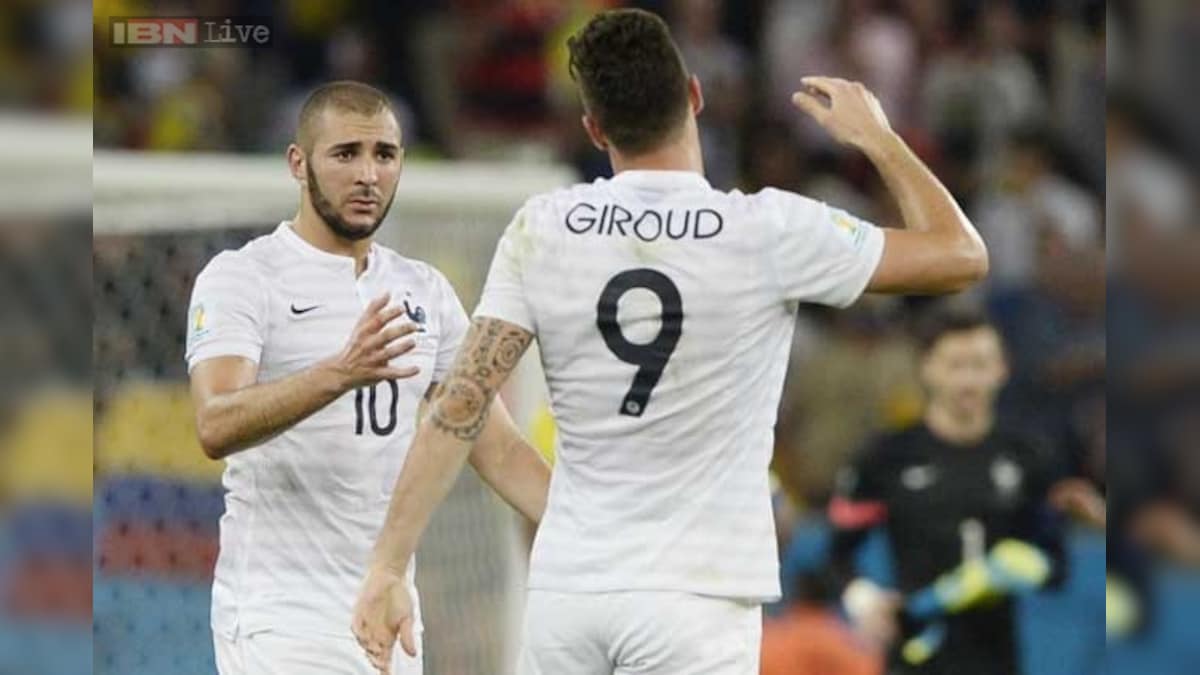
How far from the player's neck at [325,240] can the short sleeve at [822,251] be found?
1519 mm

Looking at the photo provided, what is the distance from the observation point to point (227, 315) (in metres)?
5.51

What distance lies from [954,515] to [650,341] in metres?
3.82

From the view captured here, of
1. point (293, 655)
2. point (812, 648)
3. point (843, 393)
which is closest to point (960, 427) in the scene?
point (812, 648)

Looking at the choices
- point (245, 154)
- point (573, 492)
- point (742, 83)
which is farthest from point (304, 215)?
point (742, 83)

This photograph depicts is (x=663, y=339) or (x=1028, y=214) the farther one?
(x=1028, y=214)

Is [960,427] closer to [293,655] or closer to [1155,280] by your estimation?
[293,655]

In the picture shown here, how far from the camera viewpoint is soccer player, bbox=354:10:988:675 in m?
4.71

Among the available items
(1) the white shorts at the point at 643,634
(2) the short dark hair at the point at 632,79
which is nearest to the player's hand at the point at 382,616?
(1) the white shorts at the point at 643,634

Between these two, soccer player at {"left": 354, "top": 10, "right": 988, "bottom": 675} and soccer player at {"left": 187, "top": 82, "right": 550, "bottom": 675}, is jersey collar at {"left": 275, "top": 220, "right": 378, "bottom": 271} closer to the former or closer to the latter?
soccer player at {"left": 187, "top": 82, "right": 550, "bottom": 675}

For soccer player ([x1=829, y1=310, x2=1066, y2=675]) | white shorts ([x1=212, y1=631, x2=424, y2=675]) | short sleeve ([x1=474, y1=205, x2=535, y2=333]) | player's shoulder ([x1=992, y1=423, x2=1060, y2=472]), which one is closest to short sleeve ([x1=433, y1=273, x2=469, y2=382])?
white shorts ([x1=212, y1=631, x2=424, y2=675])

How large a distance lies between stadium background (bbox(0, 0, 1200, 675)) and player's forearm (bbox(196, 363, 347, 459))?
16.2 inches

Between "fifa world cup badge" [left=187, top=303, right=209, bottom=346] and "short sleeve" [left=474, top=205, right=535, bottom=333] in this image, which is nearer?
"short sleeve" [left=474, top=205, right=535, bottom=333]

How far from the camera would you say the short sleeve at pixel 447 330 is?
5.86 meters

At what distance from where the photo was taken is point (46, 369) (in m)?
3.46
